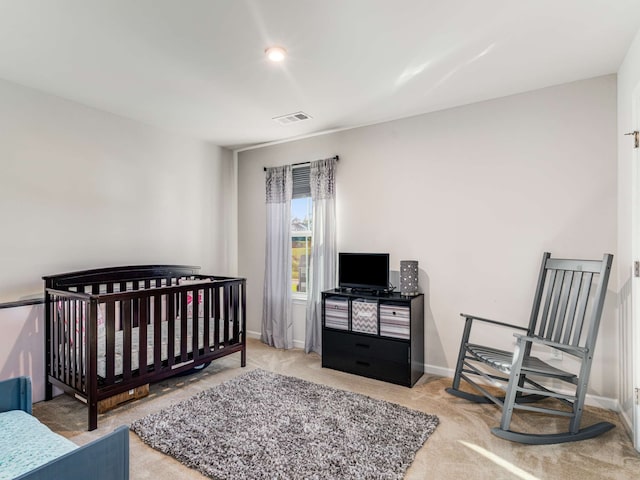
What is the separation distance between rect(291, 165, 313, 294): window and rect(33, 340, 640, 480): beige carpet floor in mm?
1190

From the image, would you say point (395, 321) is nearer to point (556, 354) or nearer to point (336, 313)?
point (336, 313)

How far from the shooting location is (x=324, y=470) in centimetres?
186

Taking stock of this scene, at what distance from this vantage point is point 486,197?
9.95ft

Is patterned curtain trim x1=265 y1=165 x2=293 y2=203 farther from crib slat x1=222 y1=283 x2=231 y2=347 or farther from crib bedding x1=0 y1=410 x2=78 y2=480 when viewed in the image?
crib bedding x1=0 y1=410 x2=78 y2=480

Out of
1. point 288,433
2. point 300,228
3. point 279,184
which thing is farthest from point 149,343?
point 279,184

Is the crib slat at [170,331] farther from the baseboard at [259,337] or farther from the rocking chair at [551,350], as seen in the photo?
the rocking chair at [551,350]

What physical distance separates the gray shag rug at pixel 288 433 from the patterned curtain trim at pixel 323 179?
6.27ft

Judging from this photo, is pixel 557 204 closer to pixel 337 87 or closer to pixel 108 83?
pixel 337 87

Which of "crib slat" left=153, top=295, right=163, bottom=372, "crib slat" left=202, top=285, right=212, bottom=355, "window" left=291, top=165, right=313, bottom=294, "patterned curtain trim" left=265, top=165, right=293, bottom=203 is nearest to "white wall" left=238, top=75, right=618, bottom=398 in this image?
"window" left=291, top=165, right=313, bottom=294

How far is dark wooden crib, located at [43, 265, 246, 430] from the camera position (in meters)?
2.40

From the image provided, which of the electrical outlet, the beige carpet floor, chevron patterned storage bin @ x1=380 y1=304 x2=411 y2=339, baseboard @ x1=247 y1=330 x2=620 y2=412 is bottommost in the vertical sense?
the beige carpet floor

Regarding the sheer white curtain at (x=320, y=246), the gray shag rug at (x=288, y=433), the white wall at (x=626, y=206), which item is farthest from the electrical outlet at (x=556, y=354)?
the sheer white curtain at (x=320, y=246)

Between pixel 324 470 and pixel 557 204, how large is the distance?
247cm

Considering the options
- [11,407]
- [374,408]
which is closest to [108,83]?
[11,407]
